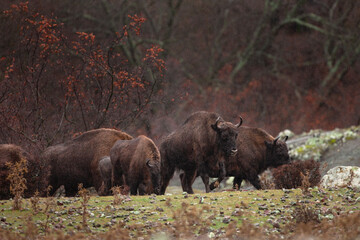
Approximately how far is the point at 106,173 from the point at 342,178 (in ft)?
16.0

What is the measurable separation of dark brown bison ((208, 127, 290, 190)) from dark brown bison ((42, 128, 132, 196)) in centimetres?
268

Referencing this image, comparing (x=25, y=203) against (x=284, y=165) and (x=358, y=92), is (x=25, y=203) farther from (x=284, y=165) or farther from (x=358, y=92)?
(x=358, y=92)

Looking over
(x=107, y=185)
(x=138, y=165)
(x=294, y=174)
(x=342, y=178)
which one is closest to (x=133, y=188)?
(x=138, y=165)

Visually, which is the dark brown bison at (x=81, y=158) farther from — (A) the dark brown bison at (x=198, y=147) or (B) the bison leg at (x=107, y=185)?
(A) the dark brown bison at (x=198, y=147)

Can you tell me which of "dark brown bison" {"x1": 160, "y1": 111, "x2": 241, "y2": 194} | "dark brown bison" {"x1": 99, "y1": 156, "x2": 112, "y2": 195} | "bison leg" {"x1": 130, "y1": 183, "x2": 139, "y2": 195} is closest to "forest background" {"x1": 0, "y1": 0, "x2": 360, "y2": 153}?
"dark brown bison" {"x1": 160, "y1": 111, "x2": 241, "y2": 194}

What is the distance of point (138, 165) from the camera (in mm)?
11797

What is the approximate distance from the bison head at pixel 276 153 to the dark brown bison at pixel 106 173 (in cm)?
401

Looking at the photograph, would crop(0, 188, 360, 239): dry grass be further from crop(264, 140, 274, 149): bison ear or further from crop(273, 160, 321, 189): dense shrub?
crop(264, 140, 274, 149): bison ear

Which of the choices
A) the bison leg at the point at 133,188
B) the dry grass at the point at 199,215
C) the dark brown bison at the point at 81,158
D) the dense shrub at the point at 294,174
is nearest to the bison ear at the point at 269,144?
the dense shrub at the point at 294,174

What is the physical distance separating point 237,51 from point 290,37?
4.71 m

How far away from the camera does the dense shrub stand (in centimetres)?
1307

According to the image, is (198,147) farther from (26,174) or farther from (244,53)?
(244,53)

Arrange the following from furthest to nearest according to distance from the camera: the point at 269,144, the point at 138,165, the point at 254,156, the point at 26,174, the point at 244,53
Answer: the point at 244,53
the point at 269,144
the point at 254,156
the point at 138,165
the point at 26,174

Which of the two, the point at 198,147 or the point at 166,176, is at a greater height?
the point at 198,147
